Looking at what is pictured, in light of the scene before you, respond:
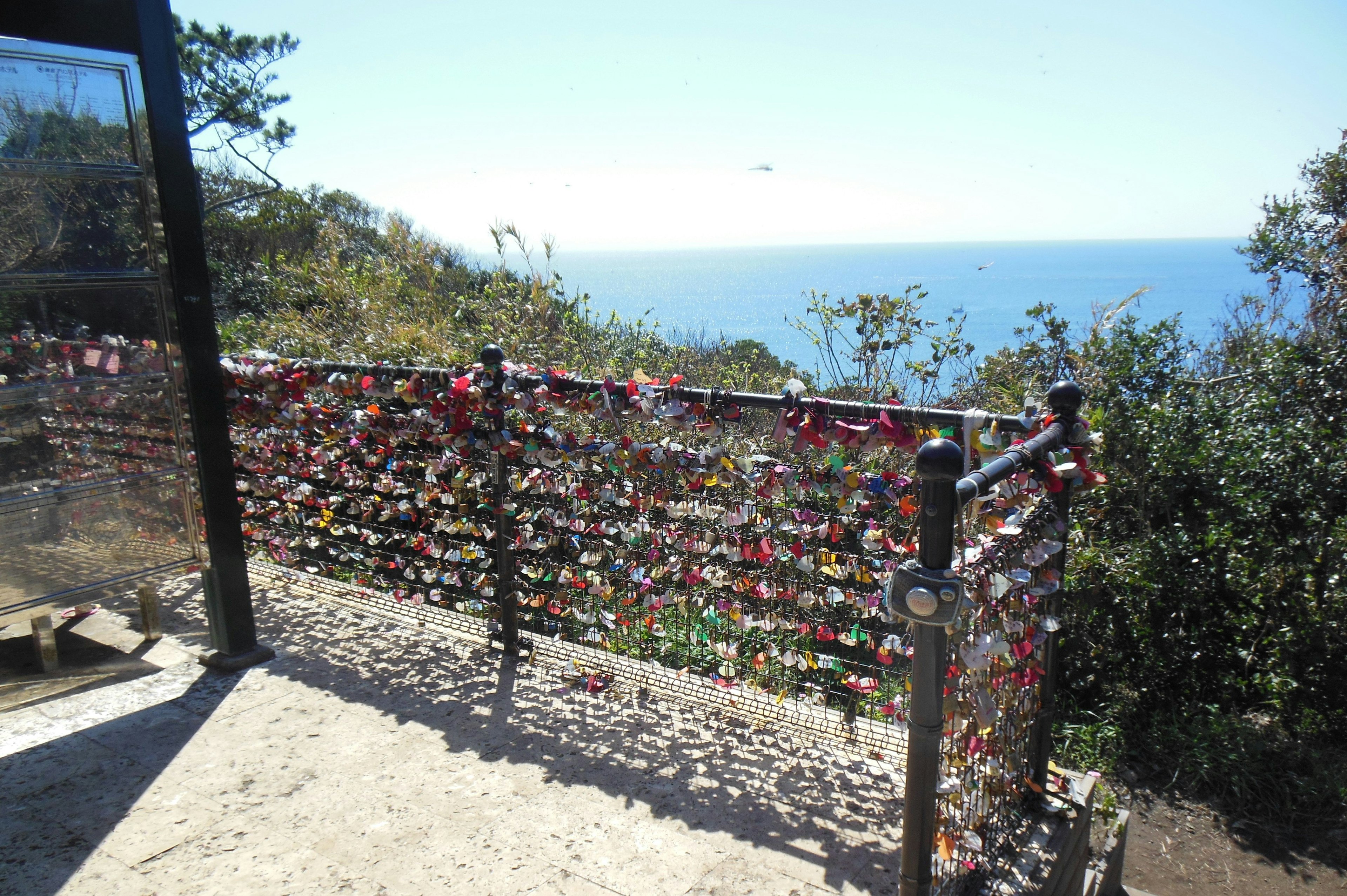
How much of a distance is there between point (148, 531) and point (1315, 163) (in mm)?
7527

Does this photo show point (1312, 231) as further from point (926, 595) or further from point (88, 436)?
point (88, 436)

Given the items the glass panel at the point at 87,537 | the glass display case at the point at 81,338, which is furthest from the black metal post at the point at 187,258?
the glass panel at the point at 87,537

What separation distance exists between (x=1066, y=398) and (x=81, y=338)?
3045 millimetres

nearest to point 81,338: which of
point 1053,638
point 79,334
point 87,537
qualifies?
point 79,334

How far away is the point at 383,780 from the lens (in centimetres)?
246

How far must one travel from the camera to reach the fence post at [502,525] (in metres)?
3.04

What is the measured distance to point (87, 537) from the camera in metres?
2.84

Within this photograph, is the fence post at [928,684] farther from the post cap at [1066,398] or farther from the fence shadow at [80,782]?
the fence shadow at [80,782]

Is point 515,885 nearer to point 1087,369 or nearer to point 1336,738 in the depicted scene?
point 1336,738

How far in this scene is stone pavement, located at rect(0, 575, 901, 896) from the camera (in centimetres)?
207

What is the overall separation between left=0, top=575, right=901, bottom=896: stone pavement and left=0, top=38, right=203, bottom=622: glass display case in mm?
404

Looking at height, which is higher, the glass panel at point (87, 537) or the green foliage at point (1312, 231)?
the green foliage at point (1312, 231)

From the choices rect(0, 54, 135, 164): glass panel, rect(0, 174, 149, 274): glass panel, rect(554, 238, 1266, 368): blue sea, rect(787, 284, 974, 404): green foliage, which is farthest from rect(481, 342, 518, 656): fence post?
rect(554, 238, 1266, 368): blue sea

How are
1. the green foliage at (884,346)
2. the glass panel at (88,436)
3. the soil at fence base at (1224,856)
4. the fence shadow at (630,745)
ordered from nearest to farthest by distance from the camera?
1. the fence shadow at (630,745)
2. the glass panel at (88,436)
3. the soil at fence base at (1224,856)
4. the green foliage at (884,346)
